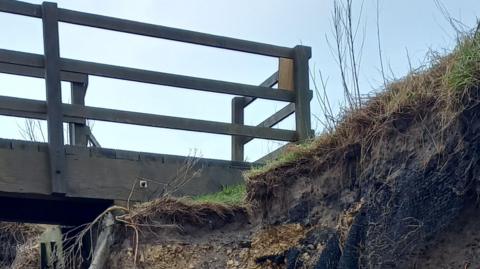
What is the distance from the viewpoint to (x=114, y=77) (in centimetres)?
740

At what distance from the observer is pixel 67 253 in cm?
779

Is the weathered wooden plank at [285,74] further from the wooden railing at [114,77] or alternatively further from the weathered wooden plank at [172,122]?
the weathered wooden plank at [172,122]

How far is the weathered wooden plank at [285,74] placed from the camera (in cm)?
826

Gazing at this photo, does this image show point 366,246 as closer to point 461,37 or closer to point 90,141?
point 461,37

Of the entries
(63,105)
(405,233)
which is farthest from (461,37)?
(63,105)

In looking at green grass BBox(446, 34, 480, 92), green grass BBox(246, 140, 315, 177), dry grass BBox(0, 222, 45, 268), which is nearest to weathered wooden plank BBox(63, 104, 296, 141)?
green grass BBox(246, 140, 315, 177)

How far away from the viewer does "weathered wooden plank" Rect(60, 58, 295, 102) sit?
7.25 metres

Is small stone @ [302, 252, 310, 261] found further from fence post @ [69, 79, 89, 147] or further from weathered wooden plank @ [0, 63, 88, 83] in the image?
weathered wooden plank @ [0, 63, 88, 83]

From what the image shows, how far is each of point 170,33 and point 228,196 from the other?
1531mm

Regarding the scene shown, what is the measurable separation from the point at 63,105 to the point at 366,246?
309 centimetres

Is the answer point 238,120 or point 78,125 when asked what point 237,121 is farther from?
point 78,125

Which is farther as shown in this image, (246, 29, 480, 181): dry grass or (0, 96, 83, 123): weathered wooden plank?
(0, 96, 83, 123): weathered wooden plank

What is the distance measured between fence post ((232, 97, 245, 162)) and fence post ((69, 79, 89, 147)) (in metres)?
1.69

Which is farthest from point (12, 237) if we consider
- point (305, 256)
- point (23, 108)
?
point (305, 256)
